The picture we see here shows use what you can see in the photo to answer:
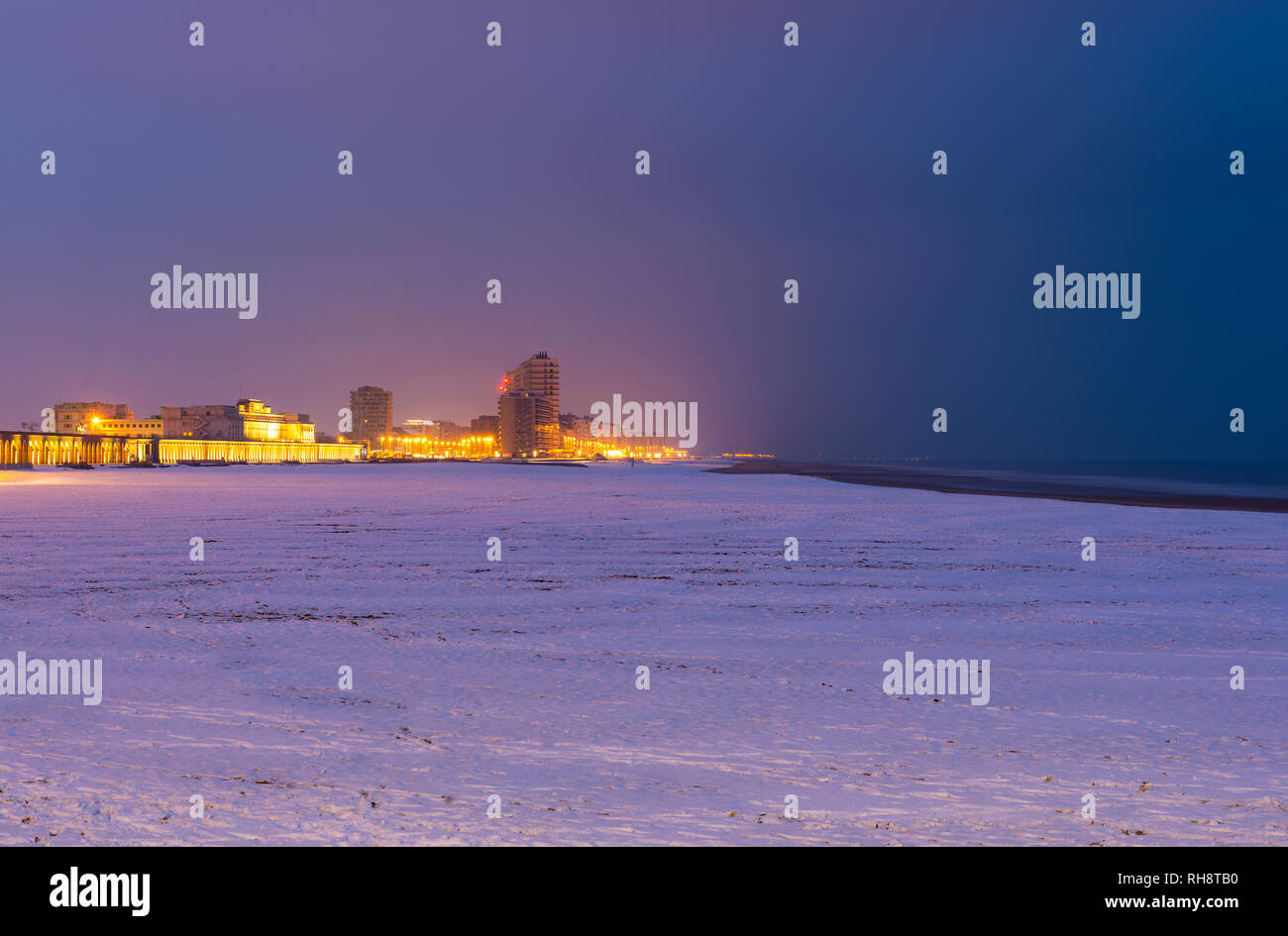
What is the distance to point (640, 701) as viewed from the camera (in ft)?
34.3

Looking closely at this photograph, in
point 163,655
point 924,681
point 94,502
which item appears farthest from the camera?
point 94,502

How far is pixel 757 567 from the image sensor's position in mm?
22953

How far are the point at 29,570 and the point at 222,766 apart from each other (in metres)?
17.4

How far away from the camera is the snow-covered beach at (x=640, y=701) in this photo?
6918 millimetres

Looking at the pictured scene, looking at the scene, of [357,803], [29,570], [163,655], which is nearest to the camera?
[357,803]

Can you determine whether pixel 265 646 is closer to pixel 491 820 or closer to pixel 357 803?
pixel 357 803

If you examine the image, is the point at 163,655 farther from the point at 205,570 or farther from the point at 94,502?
the point at 94,502

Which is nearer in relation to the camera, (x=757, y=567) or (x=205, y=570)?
(x=205, y=570)

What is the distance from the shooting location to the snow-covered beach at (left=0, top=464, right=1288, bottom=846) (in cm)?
692

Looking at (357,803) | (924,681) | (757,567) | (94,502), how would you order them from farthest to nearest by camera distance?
(94,502)
(757,567)
(924,681)
(357,803)

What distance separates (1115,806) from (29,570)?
23.6m
